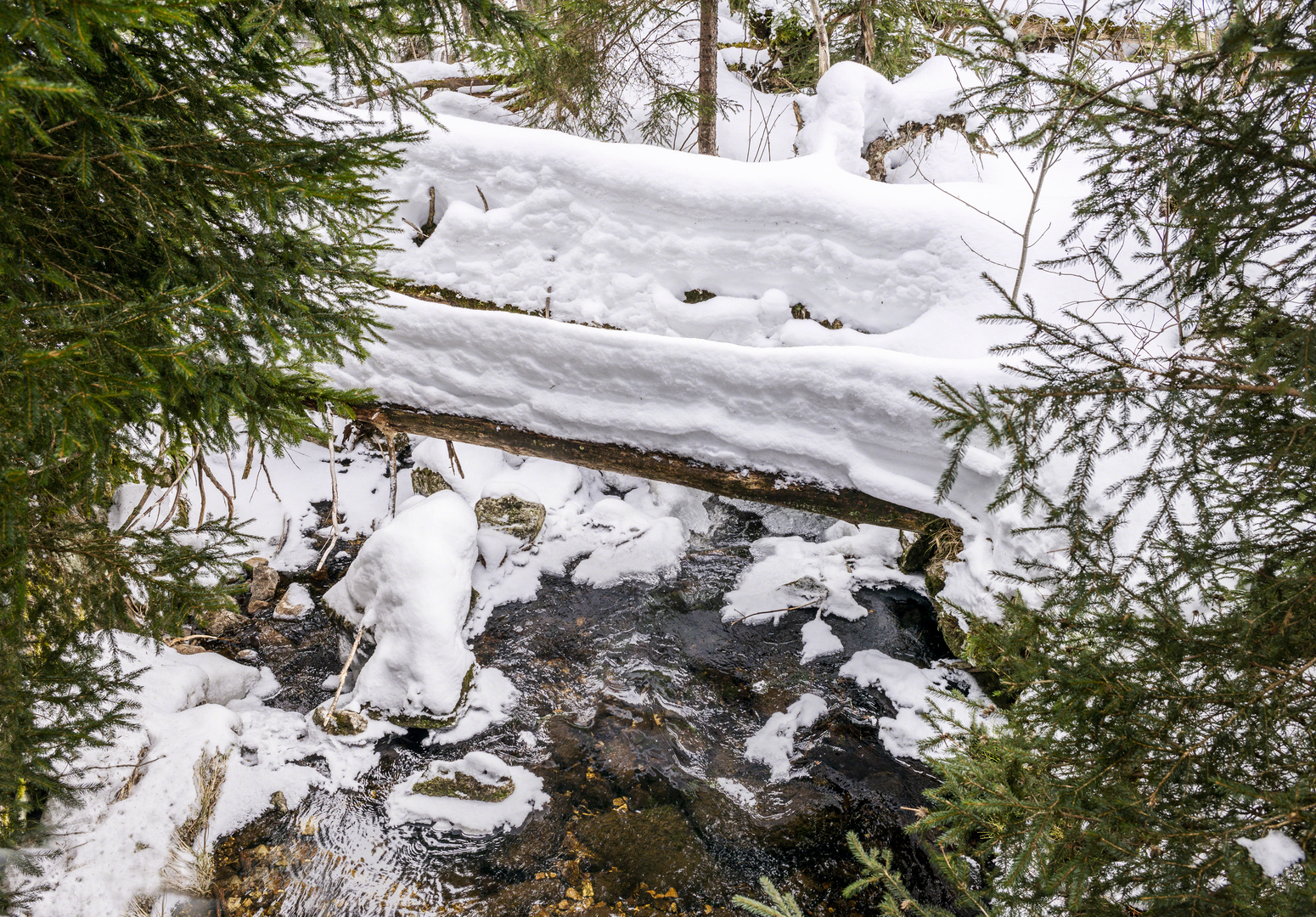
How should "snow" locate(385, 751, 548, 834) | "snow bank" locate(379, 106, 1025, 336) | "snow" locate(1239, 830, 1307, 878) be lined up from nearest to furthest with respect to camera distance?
"snow" locate(1239, 830, 1307, 878), "snow" locate(385, 751, 548, 834), "snow bank" locate(379, 106, 1025, 336)

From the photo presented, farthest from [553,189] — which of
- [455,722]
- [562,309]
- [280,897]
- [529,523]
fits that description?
[280,897]

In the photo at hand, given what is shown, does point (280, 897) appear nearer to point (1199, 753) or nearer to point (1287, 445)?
point (1199, 753)

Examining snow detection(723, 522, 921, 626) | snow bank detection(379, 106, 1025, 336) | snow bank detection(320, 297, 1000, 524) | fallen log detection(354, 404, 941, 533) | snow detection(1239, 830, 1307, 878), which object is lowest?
snow detection(723, 522, 921, 626)

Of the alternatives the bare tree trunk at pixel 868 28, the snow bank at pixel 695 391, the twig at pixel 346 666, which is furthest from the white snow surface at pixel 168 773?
the bare tree trunk at pixel 868 28

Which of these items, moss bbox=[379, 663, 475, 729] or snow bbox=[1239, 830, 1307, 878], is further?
moss bbox=[379, 663, 475, 729]

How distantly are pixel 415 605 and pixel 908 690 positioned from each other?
3637 millimetres

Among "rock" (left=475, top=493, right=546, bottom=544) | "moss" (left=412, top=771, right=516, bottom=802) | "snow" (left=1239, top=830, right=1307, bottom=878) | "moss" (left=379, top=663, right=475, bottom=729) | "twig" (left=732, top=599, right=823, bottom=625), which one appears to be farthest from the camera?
"rock" (left=475, top=493, right=546, bottom=544)

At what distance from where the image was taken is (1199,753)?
1779mm

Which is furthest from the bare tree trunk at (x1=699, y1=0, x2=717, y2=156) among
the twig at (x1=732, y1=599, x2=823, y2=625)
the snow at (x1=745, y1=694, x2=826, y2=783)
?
the snow at (x1=745, y1=694, x2=826, y2=783)

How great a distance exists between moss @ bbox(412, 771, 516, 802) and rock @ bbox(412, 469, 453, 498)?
9.06ft

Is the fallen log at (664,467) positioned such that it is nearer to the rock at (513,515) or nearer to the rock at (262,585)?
the rock at (513,515)

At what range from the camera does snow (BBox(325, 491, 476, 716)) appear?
4023 millimetres

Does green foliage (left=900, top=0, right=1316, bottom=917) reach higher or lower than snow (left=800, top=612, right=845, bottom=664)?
higher

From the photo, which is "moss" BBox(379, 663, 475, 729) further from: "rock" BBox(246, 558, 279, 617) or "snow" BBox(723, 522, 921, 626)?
"snow" BBox(723, 522, 921, 626)
